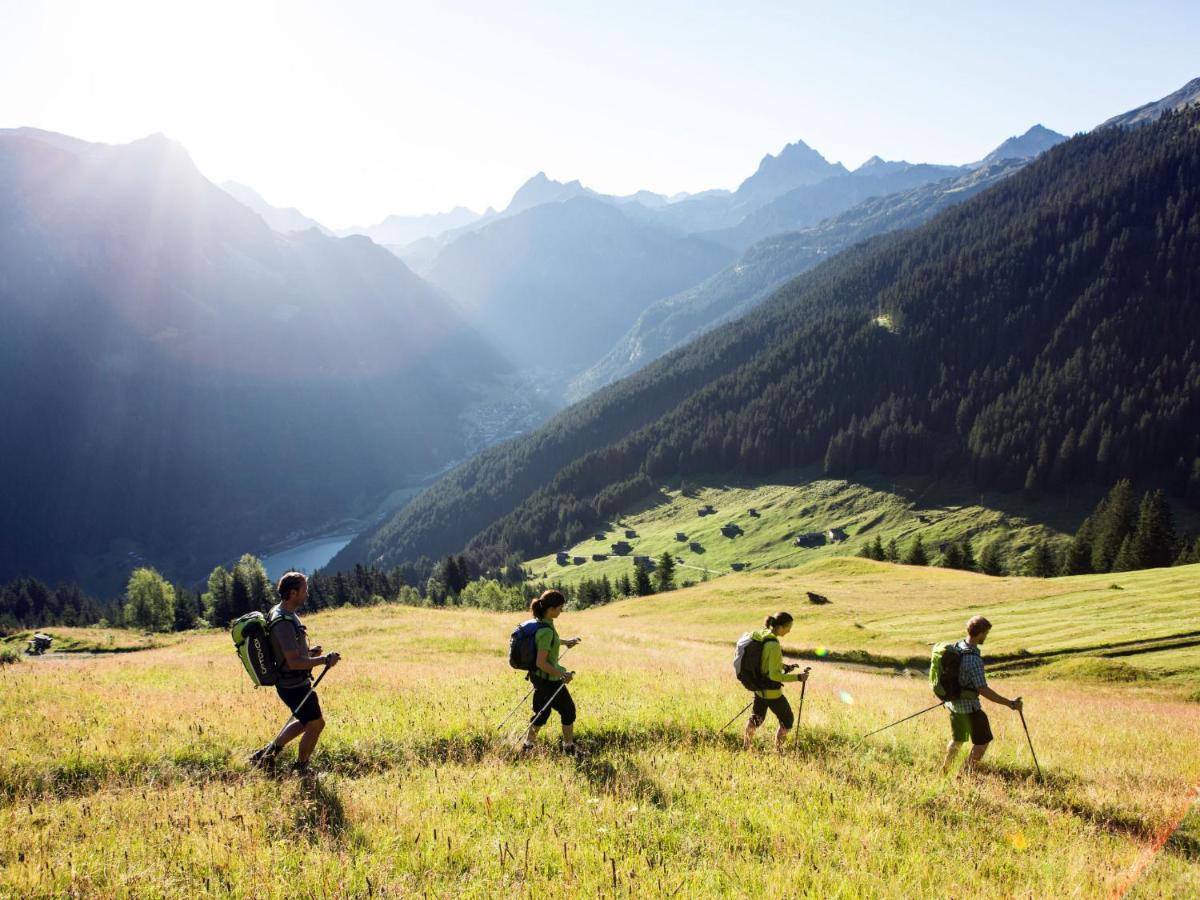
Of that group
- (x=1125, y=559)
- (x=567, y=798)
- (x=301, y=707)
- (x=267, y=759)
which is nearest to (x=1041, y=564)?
(x=1125, y=559)

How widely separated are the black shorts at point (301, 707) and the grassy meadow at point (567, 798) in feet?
3.14

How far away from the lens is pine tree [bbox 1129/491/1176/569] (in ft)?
224

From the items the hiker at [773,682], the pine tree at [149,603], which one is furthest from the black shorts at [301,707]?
the pine tree at [149,603]

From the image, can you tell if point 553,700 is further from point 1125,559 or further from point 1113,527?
point 1113,527

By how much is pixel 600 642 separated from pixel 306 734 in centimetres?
2434

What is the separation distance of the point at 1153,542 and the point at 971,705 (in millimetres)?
82476

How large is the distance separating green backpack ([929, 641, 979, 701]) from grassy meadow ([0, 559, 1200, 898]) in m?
1.24

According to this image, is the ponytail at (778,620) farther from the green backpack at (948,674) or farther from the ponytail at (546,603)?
the ponytail at (546,603)

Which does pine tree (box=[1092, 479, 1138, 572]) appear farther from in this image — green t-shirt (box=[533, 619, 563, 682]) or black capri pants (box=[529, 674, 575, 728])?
green t-shirt (box=[533, 619, 563, 682])

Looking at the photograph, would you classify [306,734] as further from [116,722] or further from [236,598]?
[236,598]

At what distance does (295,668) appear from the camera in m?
8.16

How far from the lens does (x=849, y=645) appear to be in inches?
1582

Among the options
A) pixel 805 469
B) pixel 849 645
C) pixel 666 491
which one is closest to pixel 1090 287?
pixel 805 469

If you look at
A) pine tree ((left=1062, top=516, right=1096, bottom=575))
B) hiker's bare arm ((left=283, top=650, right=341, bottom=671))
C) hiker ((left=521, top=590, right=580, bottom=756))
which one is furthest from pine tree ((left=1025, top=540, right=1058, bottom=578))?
hiker's bare arm ((left=283, top=650, right=341, bottom=671))
